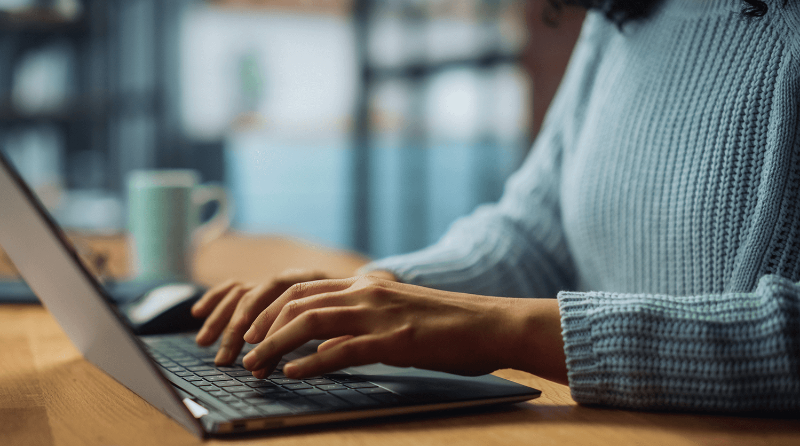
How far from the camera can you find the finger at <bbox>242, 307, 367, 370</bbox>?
45 cm

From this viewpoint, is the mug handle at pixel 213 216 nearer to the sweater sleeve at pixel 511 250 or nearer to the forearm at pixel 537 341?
the sweater sleeve at pixel 511 250

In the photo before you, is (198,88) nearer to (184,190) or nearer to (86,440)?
(184,190)

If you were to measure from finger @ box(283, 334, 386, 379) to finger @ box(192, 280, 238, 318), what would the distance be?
22 centimetres

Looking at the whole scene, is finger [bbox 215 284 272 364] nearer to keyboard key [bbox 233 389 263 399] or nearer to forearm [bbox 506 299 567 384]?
keyboard key [bbox 233 389 263 399]

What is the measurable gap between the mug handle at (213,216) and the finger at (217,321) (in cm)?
57

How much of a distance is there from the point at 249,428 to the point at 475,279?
438 mm

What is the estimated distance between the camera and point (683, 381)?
44 centimetres

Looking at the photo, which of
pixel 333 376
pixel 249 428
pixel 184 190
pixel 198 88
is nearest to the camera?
pixel 249 428

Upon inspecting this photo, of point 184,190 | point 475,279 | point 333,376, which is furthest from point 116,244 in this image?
point 333,376

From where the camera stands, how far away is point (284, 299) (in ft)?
1.65

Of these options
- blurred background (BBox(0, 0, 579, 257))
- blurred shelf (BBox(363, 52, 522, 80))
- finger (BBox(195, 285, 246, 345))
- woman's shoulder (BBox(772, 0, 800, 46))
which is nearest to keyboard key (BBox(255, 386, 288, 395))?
finger (BBox(195, 285, 246, 345))

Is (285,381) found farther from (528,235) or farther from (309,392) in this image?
(528,235)

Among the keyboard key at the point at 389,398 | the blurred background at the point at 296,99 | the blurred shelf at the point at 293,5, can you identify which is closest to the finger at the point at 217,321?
the keyboard key at the point at 389,398

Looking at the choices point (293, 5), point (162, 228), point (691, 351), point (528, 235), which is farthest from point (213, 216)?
point (293, 5)
